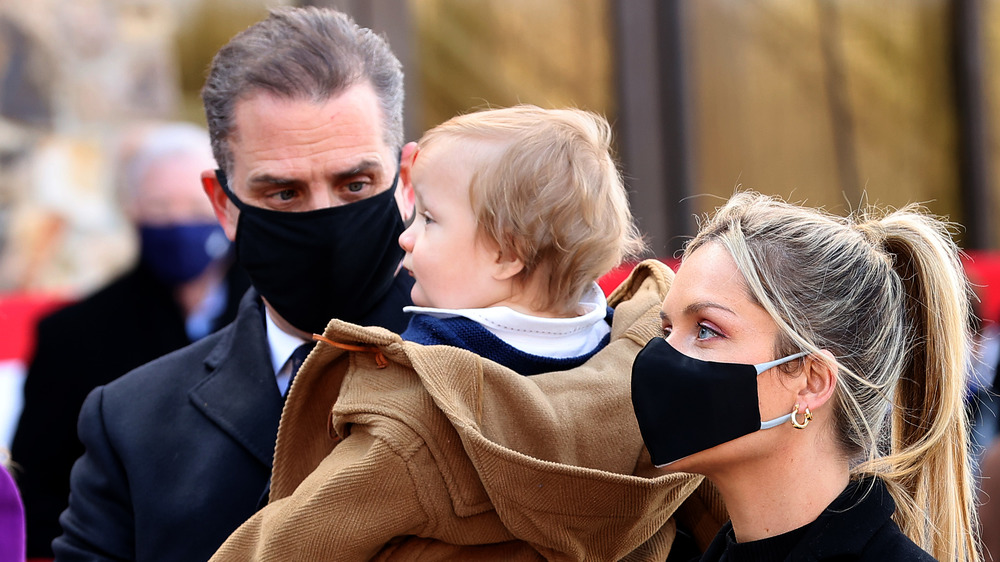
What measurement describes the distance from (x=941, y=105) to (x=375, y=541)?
23.6 ft

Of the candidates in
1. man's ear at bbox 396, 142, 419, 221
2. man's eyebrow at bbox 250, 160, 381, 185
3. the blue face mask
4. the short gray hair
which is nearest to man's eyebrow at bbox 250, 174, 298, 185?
man's eyebrow at bbox 250, 160, 381, 185

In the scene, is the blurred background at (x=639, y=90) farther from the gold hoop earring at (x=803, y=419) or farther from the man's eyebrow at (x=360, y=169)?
the gold hoop earring at (x=803, y=419)

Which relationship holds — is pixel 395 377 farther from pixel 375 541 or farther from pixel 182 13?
pixel 182 13

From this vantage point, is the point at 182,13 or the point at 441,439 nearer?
the point at 441,439

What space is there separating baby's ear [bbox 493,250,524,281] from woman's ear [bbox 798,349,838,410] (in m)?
0.54

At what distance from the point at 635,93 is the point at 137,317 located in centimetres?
390

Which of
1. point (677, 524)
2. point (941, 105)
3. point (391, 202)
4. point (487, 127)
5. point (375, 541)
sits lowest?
point (941, 105)

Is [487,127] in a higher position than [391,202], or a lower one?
higher

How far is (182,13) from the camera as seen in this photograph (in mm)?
5891

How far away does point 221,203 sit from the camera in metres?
2.67

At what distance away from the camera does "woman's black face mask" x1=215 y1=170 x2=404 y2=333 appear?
2.42 metres

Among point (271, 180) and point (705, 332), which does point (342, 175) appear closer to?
point (271, 180)

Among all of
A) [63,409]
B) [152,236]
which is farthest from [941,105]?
[63,409]

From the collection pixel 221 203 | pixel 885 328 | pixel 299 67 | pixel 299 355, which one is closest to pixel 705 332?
pixel 885 328
